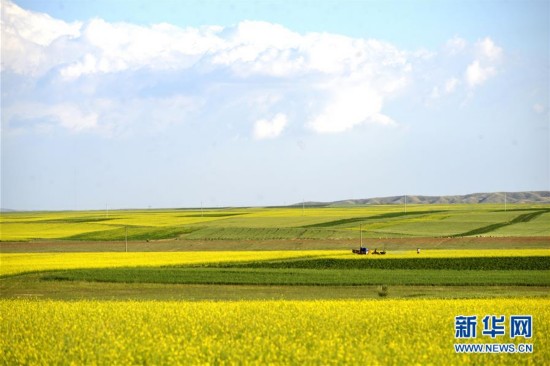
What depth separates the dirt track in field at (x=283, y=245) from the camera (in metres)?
73.6

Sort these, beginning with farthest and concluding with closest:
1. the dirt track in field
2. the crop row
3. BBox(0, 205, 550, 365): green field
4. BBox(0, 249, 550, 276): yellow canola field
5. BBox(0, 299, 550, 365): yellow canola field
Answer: the dirt track in field < BBox(0, 249, 550, 276): yellow canola field < the crop row < BBox(0, 205, 550, 365): green field < BBox(0, 299, 550, 365): yellow canola field

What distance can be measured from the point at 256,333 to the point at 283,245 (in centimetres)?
5631

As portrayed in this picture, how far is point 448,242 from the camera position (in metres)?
76.9

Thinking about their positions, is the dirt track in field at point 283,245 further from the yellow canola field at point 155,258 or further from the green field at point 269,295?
the yellow canola field at point 155,258

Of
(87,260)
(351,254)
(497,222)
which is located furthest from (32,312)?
(497,222)

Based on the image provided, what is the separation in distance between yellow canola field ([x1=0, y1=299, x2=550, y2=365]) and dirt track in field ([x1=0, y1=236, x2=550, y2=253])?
45.7 m

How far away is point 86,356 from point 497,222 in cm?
9297

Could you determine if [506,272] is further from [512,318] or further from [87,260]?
[87,260]

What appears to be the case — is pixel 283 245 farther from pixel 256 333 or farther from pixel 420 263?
pixel 256 333

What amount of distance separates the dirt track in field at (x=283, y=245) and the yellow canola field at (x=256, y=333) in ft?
150

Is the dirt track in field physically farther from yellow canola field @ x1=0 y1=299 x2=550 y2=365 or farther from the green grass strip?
yellow canola field @ x1=0 y1=299 x2=550 y2=365

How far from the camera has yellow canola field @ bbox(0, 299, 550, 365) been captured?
18.1m

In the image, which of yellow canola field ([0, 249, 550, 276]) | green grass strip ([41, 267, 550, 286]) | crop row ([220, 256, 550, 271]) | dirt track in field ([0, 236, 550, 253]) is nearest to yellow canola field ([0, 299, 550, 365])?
green grass strip ([41, 267, 550, 286])

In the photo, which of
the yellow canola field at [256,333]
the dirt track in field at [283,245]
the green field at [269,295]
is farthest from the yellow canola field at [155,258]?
the yellow canola field at [256,333]
